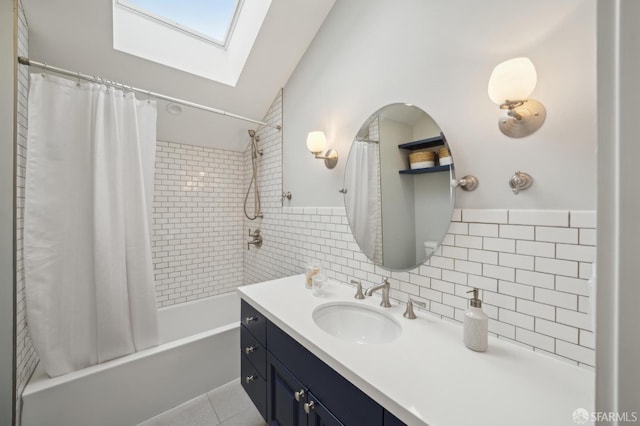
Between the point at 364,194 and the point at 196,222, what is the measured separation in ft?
6.33

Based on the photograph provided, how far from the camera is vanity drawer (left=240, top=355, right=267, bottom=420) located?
1275 millimetres

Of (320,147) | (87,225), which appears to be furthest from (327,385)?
(87,225)

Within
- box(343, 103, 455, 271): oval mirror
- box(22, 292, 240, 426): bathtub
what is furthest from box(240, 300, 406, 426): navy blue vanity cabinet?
box(343, 103, 455, 271): oval mirror

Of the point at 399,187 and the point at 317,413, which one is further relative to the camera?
the point at 399,187

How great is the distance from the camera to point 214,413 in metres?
1.63

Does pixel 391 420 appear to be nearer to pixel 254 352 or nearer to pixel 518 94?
pixel 254 352

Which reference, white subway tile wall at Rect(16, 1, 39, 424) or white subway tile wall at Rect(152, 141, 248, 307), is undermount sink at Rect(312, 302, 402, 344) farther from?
white subway tile wall at Rect(152, 141, 248, 307)

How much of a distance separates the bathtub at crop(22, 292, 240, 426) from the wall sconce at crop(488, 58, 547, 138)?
2071 mm

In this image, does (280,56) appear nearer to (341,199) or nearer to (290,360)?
(341,199)

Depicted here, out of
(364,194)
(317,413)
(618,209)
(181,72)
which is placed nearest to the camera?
(618,209)

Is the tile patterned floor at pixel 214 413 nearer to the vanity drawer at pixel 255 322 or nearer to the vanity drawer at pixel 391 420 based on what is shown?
the vanity drawer at pixel 255 322

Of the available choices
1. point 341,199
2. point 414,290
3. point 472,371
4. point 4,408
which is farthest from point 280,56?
point 4,408

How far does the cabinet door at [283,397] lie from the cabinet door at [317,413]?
1.6 inches

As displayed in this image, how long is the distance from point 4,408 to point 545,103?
8.58 ft
